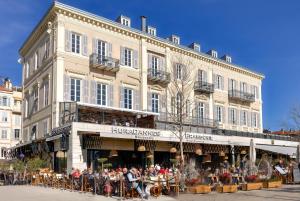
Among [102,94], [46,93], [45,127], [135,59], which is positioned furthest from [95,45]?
[45,127]

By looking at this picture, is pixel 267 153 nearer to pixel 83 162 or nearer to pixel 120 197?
pixel 83 162

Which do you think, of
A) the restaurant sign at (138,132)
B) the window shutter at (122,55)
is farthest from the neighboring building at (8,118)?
the restaurant sign at (138,132)

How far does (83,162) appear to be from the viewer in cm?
2339

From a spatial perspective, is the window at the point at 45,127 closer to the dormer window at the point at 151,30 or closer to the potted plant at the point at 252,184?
the dormer window at the point at 151,30

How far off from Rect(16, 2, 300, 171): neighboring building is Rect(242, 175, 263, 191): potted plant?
7.81m

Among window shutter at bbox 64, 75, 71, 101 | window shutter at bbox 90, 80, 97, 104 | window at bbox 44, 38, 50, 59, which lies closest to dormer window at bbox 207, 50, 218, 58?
window shutter at bbox 90, 80, 97, 104

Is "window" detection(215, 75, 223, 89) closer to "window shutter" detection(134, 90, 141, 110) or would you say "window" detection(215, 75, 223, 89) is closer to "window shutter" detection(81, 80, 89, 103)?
"window shutter" detection(134, 90, 141, 110)

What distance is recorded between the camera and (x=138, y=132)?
84.0ft

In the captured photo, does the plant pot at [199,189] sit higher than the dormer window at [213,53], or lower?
lower

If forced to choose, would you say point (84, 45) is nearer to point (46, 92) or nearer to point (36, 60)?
point (46, 92)

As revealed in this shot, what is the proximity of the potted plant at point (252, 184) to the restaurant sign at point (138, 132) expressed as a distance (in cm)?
759

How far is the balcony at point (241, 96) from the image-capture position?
3981 centimetres

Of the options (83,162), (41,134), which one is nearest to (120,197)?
(83,162)

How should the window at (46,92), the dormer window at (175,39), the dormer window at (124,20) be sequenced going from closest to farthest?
the window at (46,92), the dormer window at (124,20), the dormer window at (175,39)
